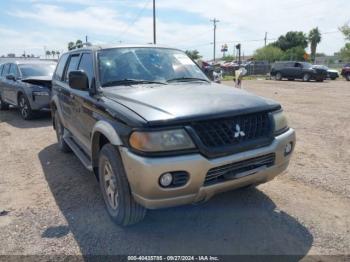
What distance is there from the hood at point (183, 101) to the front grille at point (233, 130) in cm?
6

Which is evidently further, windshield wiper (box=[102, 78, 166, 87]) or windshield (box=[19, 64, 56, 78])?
windshield (box=[19, 64, 56, 78])

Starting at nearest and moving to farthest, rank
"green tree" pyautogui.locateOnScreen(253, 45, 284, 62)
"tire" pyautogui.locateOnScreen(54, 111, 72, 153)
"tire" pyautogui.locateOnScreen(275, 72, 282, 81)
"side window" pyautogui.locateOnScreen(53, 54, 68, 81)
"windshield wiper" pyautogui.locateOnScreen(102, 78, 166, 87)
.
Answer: "windshield wiper" pyautogui.locateOnScreen(102, 78, 166, 87) → "side window" pyautogui.locateOnScreen(53, 54, 68, 81) → "tire" pyautogui.locateOnScreen(54, 111, 72, 153) → "tire" pyautogui.locateOnScreen(275, 72, 282, 81) → "green tree" pyautogui.locateOnScreen(253, 45, 284, 62)

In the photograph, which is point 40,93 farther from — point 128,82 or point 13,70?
point 128,82

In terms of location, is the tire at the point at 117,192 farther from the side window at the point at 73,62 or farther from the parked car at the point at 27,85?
the parked car at the point at 27,85

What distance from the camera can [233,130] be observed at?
3.05 metres

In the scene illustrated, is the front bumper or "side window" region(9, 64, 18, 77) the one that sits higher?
"side window" region(9, 64, 18, 77)

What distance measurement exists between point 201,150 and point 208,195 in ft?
1.45

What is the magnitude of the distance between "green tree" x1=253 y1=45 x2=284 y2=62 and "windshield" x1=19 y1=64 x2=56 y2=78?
7175 centimetres

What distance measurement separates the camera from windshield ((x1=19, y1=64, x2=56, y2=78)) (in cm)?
1019

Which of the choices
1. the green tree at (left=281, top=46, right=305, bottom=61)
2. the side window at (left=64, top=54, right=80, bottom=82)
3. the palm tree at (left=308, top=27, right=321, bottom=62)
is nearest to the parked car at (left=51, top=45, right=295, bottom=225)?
the side window at (left=64, top=54, right=80, bottom=82)

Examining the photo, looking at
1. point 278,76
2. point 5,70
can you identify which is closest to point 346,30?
point 278,76

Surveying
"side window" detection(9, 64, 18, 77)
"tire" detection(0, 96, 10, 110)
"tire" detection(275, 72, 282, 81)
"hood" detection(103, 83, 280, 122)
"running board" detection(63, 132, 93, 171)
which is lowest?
"tire" detection(0, 96, 10, 110)

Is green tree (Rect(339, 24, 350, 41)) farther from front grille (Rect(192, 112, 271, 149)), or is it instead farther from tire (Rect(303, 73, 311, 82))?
front grille (Rect(192, 112, 271, 149))

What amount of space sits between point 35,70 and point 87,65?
266 inches
